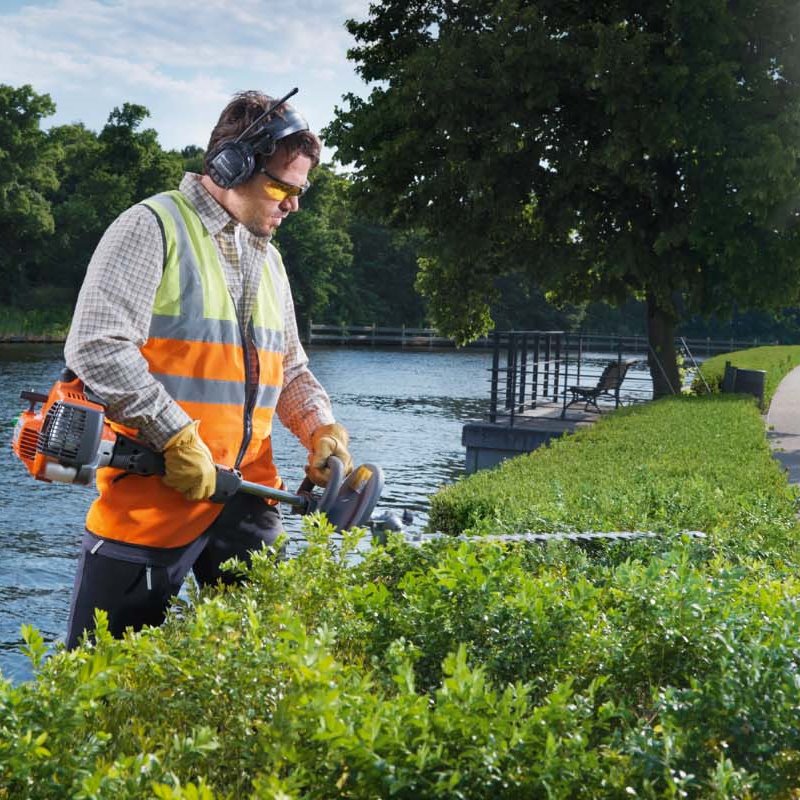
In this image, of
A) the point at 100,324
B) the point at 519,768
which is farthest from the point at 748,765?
the point at 100,324

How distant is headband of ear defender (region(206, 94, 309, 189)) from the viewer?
349 cm

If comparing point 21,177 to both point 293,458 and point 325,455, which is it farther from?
point 325,455

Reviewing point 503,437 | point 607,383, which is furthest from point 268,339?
point 607,383

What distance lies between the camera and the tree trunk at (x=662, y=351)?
73.4 feet

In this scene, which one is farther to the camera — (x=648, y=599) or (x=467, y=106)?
(x=467, y=106)

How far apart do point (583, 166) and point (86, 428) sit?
714 inches

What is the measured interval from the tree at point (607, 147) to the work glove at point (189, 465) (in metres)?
16.6

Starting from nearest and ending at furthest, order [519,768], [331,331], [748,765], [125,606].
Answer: [519,768] < [748,765] < [125,606] < [331,331]

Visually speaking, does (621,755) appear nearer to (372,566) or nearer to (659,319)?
(372,566)

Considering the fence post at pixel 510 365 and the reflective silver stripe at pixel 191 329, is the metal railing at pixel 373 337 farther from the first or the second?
the reflective silver stripe at pixel 191 329

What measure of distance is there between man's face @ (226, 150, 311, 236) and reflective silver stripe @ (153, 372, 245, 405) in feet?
1.67

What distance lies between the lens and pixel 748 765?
2418 millimetres

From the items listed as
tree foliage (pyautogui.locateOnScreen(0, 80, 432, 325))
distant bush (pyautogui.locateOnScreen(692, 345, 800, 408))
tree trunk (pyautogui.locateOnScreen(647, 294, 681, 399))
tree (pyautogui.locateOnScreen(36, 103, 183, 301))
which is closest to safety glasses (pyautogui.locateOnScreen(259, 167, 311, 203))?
tree trunk (pyautogui.locateOnScreen(647, 294, 681, 399))

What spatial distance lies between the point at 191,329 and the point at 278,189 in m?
0.54
